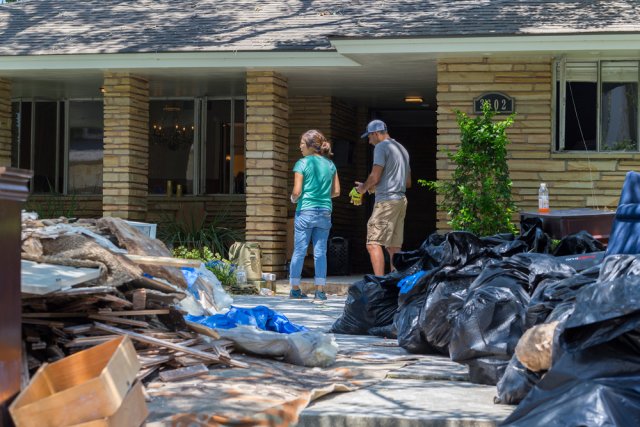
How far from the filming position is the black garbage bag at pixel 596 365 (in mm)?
4672

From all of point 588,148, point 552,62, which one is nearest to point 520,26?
point 552,62

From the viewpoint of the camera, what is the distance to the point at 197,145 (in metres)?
18.5

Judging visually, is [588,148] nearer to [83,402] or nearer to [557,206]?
[557,206]

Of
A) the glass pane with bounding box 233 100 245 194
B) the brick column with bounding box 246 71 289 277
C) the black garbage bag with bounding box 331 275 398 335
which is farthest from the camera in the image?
the glass pane with bounding box 233 100 245 194

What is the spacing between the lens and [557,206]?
45.6 ft

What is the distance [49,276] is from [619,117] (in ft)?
32.5

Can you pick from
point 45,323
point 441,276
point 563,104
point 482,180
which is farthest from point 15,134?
point 45,323

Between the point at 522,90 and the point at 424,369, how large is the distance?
25.3 ft

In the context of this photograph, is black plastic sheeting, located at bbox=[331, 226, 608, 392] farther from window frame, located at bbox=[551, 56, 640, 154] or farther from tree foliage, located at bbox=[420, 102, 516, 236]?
window frame, located at bbox=[551, 56, 640, 154]

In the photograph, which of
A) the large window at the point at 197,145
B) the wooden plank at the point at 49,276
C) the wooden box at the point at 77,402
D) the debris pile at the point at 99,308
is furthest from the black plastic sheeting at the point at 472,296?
the large window at the point at 197,145

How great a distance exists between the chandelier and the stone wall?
20.1 feet

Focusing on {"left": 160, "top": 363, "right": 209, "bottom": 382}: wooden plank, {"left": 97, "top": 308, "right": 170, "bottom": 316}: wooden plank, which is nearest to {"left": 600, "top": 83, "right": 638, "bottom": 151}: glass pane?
{"left": 97, "top": 308, "right": 170, "bottom": 316}: wooden plank

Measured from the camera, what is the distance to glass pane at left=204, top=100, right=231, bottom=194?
723 inches

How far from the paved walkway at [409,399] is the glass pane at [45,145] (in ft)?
40.1
